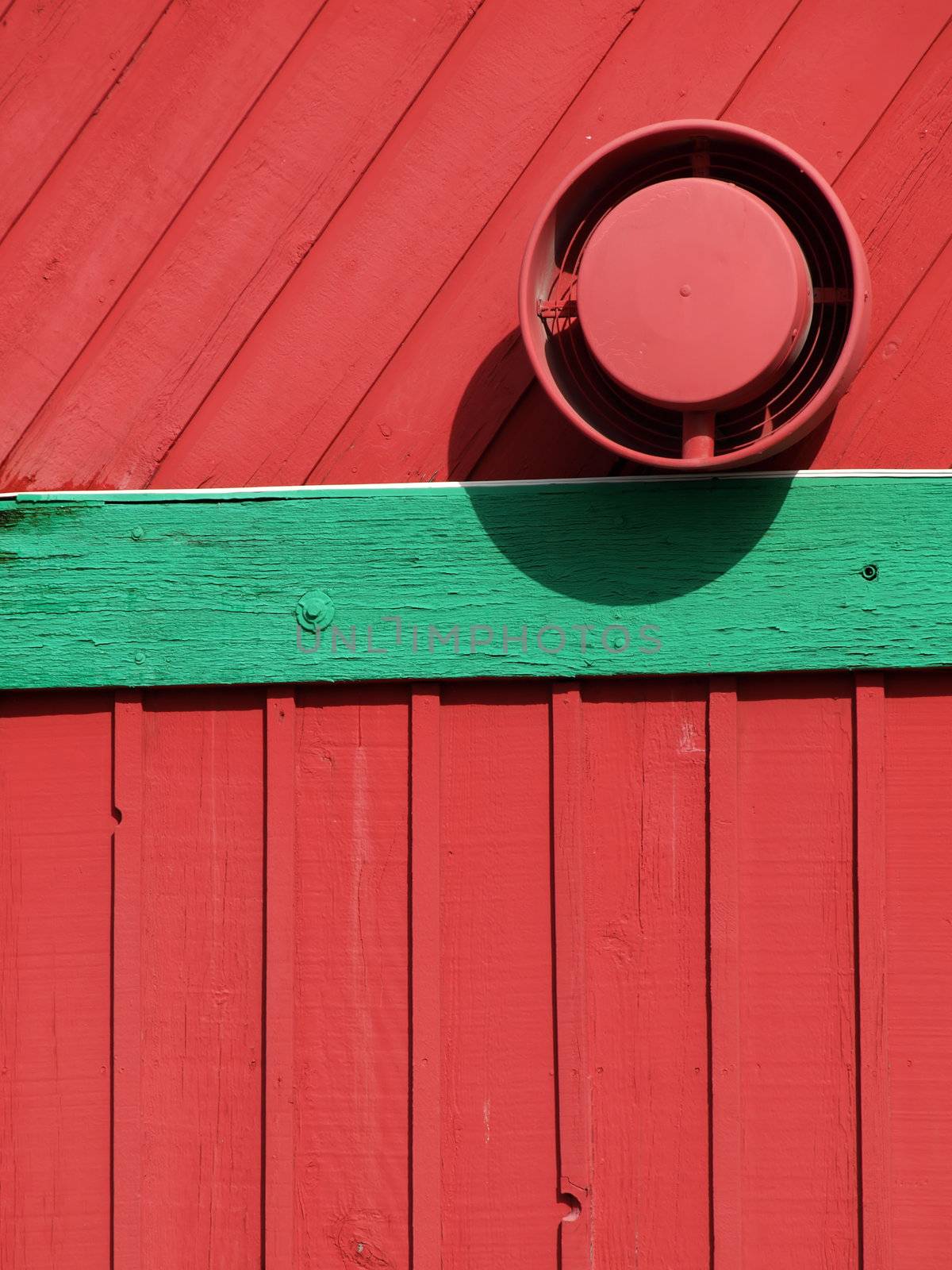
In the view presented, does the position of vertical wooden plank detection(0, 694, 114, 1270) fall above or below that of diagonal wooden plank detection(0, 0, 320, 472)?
below

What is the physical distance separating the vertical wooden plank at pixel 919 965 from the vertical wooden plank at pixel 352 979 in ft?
2.66

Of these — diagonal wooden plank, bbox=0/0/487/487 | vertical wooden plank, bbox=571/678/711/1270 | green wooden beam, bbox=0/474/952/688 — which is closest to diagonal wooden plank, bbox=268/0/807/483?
green wooden beam, bbox=0/474/952/688

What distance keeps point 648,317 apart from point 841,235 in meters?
0.34

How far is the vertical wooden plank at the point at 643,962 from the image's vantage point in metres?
1.79

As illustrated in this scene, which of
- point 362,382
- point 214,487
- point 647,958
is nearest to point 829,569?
point 647,958

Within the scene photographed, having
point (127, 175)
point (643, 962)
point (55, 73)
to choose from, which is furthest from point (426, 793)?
point (55, 73)

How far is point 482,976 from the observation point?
1.83m

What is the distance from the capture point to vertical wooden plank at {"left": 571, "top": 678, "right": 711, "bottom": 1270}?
179 centimetres

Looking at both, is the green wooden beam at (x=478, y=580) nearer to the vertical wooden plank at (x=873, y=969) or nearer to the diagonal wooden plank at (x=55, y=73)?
the vertical wooden plank at (x=873, y=969)

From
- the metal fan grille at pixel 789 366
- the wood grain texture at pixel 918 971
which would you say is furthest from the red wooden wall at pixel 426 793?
the metal fan grille at pixel 789 366

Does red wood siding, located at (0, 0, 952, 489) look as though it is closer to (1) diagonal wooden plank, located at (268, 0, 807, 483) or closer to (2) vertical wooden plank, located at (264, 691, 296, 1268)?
(1) diagonal wooden plank, located at (268, 0, 807, 483)

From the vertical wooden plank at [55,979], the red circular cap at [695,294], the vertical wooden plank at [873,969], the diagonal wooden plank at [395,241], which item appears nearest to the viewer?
the red circular cap at [695,294]

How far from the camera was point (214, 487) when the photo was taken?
6.43 feet

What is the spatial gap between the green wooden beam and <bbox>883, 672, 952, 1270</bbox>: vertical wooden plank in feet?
0.42
